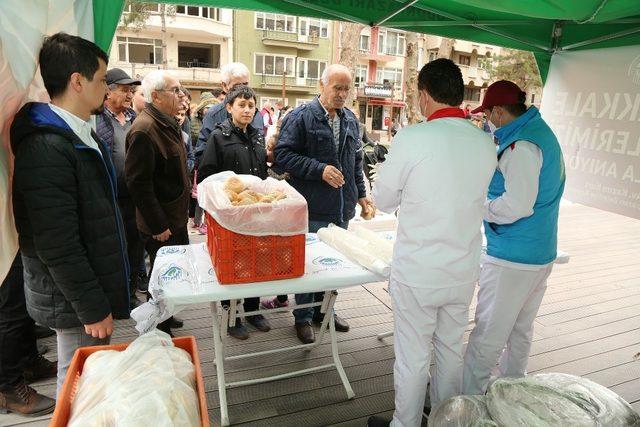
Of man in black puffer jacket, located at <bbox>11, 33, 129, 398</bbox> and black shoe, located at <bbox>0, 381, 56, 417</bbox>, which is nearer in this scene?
man in black puffer jacket, located at <bbox>11, 33, 129, 398</bbox>

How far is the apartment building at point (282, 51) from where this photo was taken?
2736cm

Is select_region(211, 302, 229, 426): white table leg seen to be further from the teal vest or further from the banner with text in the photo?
the banner with text

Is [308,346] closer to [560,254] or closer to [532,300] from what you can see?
[532,300]

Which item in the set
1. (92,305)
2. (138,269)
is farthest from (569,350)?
(138,269)

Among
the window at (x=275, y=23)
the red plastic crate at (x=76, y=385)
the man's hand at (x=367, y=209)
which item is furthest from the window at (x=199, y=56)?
the red plastic crate at (x=76, y=385)

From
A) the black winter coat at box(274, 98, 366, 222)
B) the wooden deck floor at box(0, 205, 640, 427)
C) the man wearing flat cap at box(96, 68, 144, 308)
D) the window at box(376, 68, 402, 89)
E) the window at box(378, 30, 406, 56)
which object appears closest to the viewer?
the wooden deck floor at box(0, 205, 640, 427)

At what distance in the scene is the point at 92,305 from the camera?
62.8 inches

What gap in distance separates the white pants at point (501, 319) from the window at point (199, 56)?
2827 centimetres

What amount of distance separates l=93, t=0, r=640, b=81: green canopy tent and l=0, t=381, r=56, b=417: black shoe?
1874 millimetres

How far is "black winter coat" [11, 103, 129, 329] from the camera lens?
147 centimetres

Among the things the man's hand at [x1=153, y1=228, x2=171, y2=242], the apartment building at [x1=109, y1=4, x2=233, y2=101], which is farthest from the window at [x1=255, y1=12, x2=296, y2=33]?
the man's hand at [x1=153, y1=228, x2=171, y2=242]

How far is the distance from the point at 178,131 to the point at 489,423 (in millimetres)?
2453

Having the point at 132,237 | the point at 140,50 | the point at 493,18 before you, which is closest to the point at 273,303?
the point at 132,237

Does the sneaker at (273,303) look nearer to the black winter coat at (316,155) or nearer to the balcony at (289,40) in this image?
the black winter coat at (316,155)
